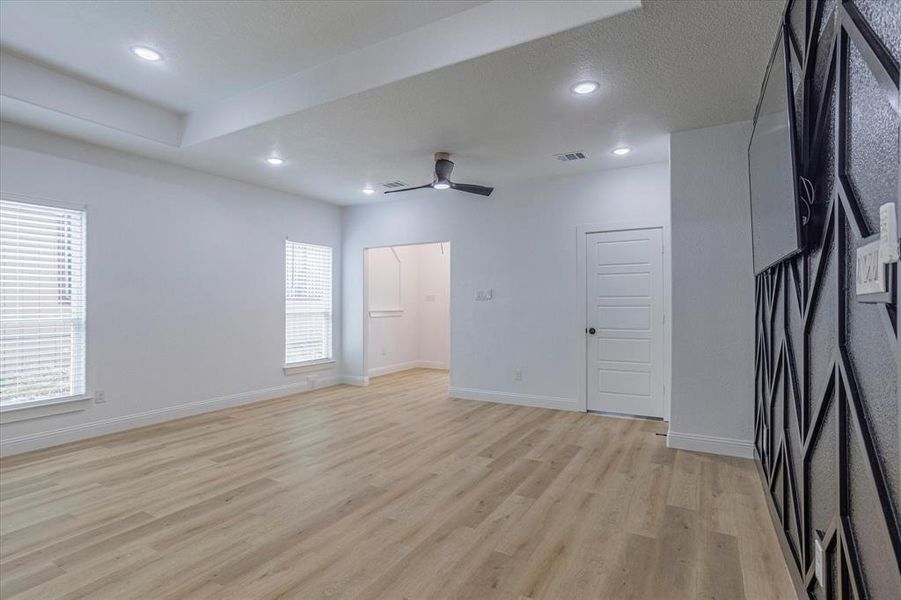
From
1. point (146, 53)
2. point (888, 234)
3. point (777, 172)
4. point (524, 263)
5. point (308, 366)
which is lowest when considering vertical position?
point (308, 366)

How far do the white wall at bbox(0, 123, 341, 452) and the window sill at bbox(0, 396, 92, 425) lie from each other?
0.06 metres

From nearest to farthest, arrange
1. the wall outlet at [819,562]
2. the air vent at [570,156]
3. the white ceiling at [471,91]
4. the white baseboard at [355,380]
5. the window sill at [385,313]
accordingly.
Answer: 1. the wall outlet at [819,562]
2. the white ceiling at [471,91]
3. the air vent at [570,156]
4. the white baseboard at [355,380]
5. the window sill at [385,313]

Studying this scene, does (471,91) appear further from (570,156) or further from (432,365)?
(432,365)

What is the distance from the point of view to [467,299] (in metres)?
5.69

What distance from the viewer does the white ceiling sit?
2.48 metres

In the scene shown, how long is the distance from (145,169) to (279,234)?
65.7 inches

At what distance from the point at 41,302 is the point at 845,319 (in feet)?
17.3

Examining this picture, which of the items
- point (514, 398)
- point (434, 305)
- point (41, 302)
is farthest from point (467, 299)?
point (41, 302)

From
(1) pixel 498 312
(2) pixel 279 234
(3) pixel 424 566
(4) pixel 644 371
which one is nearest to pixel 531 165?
(1) pixel 498 312

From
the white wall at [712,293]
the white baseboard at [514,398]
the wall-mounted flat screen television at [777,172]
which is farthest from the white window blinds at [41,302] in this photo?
the white wall at [712,293]

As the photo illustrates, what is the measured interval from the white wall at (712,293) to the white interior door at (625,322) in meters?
0.90

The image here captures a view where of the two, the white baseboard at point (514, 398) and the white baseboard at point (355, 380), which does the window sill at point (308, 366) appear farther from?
the white baseboard at point (514, 398)

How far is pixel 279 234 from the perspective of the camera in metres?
5.84

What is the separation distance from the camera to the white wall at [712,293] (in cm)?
349
